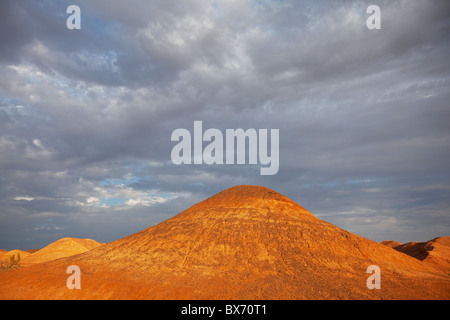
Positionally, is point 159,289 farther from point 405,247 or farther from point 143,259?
point 405,247

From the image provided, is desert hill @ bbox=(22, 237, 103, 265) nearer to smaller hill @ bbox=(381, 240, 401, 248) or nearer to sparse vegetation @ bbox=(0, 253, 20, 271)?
sparse vegetation @ bbox=(0, 253, 20, 271)

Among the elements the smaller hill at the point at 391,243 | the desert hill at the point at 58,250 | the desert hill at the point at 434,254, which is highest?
the desert hill at the point at 434,254

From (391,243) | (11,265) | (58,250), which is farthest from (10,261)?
(391,243)

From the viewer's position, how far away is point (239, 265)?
129 ft

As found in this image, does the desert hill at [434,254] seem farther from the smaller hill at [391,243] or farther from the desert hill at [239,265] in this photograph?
the smaller hill at [391,243]

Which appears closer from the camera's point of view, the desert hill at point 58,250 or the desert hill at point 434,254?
the desert hill at point 434,254

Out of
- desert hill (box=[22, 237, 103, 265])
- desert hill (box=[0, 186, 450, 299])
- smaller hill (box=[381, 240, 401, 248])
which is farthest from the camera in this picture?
smaller hill (box=[381, 240, 401, 248])

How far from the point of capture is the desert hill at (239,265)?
34281 millimetres

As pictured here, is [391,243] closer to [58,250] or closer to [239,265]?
[239,265]

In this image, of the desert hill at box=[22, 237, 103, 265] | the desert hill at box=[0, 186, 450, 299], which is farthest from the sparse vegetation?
the desert hill at box=[22, 237, 103, 265]

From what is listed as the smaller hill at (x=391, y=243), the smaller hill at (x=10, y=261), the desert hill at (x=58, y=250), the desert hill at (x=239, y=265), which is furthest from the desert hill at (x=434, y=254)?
the desert hill at (x=58, y=250)

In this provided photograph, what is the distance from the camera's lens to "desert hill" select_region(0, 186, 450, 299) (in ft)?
112

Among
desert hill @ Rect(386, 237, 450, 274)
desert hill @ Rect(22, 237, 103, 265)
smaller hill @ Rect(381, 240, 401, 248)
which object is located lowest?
desert hill @ Rect(22, 237, 103, 265)
